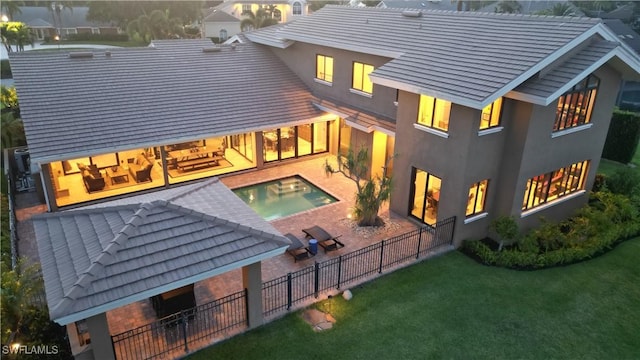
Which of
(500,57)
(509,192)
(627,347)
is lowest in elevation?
(627,347)

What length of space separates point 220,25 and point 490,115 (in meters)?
68.9

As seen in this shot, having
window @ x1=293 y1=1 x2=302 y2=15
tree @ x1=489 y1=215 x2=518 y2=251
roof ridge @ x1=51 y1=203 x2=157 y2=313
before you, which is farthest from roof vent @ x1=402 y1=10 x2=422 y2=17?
window @ x1=293 y1=1 x2=302 y2=15

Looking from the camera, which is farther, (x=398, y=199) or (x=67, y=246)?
(x=398, y=199)

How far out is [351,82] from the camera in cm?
→ 2339

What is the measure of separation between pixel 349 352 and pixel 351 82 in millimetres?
15198

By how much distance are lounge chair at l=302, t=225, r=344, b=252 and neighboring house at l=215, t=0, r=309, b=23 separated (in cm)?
6802

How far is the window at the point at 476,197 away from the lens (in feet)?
56.1

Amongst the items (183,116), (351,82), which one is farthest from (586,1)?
(183,116)

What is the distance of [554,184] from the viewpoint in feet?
61.5

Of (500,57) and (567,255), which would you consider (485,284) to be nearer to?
(567,255)

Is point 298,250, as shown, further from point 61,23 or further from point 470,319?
point 61,23

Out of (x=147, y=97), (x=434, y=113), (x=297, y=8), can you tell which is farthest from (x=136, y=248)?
(x=297, y=8)

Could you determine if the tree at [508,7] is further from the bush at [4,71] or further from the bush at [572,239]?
the bush at [4,71]

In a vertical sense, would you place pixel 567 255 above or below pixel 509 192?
below
